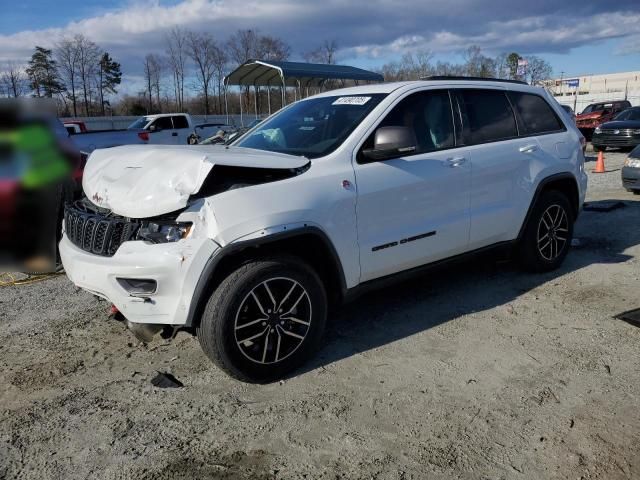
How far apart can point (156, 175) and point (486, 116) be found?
295cm

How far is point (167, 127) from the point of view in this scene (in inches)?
850

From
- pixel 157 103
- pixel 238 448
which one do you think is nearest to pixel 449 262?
pixel 238 448

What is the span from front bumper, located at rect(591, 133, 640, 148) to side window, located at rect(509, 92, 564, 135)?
1344 centimetres

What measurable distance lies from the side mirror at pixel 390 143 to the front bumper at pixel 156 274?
1.34 m

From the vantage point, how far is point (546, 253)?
5266mm

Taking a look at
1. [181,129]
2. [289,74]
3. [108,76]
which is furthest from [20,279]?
[108,76]

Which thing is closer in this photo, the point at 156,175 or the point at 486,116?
the point at 156,175

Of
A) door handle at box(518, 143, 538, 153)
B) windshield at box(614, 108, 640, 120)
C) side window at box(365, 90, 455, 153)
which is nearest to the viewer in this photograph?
side window at box(365, 90, 455, 153)

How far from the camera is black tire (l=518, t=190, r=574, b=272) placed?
507cm

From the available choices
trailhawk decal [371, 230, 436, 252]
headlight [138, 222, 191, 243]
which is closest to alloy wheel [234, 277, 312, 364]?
headlight [138, 222, 191, 243]

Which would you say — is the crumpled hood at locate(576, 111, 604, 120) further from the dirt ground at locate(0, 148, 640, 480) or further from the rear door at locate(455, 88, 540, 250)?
the dirt ground at locate(0, 148, 640, 480)

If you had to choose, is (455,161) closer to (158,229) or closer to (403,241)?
(403,241)

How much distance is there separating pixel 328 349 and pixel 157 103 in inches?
2030

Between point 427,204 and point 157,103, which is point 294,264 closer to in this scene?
point 427,204
